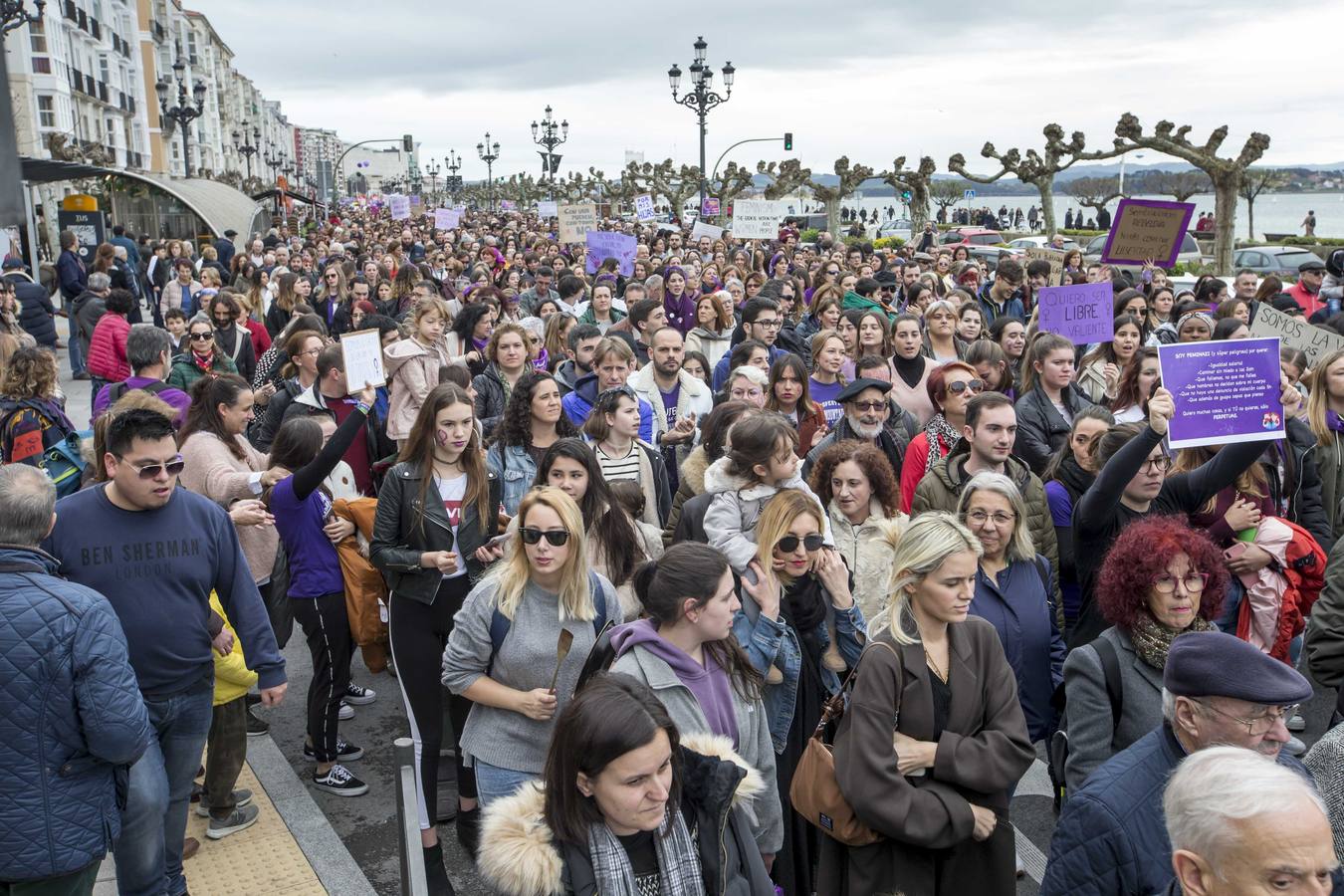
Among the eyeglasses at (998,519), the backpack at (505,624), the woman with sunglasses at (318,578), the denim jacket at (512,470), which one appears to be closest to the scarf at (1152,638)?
the eyeglasses at (998,519)

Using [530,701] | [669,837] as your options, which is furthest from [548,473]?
[669,837]

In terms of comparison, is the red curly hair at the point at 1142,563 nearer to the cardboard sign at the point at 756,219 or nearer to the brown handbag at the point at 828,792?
the brown handbag at the point at 828,792

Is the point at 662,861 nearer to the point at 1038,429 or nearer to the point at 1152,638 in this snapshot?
the point at 1152,638

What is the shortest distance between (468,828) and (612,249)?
12669mm

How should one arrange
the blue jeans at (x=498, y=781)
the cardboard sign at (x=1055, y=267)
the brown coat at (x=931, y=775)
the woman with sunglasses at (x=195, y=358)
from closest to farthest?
1. the brown coat at (x=931, y=775)
2. the blue jeans at (x=498, y=781)
3. the woman with sunglasses at (x=195, y=358)
4. the cardboard sign at (x=1055, y=267)

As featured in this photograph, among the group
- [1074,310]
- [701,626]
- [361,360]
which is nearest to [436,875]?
[701,626]

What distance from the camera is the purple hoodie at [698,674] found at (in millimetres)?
3568

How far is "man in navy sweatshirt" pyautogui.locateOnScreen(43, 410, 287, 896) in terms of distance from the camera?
3980mm

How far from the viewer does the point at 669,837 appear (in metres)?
2.77

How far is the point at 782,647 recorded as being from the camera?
395 cm

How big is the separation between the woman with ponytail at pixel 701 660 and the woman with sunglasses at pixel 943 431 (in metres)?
2.64

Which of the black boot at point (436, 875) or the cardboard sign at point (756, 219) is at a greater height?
the cardboard sign at point (756, 219)

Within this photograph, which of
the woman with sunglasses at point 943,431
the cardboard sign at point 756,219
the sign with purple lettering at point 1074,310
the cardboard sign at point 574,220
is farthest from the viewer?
the cardboard sign at point 756,219

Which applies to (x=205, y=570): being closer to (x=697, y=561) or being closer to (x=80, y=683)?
(x=80, y=683)
